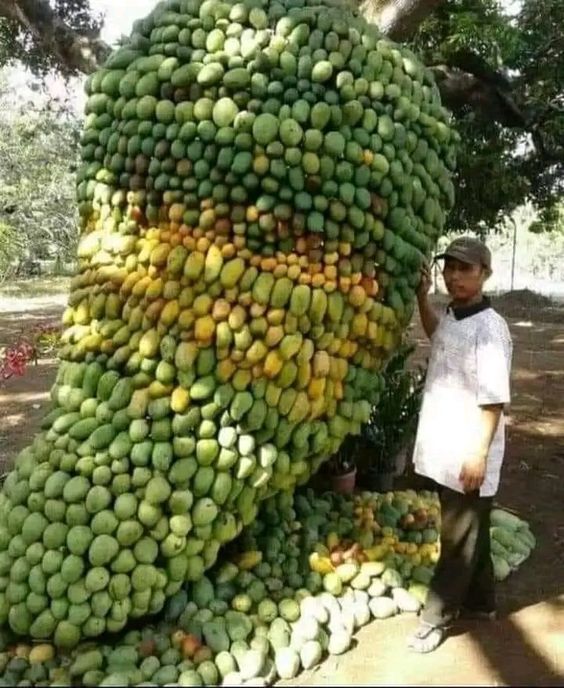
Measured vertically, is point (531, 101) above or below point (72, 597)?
above

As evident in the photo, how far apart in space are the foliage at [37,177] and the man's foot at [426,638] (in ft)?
58.6

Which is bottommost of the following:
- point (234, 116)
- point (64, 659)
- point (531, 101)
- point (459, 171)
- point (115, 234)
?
point (64, 659)

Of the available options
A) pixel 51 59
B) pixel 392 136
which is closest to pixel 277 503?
pixel 392 136

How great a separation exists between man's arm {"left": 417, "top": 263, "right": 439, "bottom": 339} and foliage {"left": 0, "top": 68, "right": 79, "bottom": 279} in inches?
681

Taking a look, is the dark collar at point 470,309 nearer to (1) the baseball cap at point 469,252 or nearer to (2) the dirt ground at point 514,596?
(1) the baseball cap at point 469,252

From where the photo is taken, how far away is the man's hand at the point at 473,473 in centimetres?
282

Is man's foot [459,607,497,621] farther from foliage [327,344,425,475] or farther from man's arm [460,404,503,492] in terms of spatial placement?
foliage [327,344,425,475]

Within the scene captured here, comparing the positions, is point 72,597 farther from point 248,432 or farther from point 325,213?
point 325,213

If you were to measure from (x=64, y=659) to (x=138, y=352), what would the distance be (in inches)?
45.6

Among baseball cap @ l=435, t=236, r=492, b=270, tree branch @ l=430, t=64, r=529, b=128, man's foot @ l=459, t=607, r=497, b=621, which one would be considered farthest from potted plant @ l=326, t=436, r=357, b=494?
tree branch @ l=430, t=64, r=529, b=128

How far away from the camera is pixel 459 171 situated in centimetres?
784

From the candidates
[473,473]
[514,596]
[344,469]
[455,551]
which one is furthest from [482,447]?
[344,469]

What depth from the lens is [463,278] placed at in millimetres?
2928

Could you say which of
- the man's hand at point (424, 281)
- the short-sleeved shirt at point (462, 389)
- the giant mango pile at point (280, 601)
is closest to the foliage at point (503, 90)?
the man's hand at point (424, 281)
